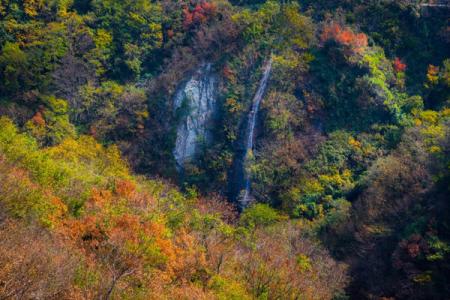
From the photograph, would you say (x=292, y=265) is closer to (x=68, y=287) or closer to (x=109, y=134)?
(x=68, y=287)

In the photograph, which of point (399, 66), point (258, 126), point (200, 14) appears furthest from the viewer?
point (200, 14)

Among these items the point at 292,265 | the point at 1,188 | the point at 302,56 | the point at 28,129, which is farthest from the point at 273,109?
the point at 1,188

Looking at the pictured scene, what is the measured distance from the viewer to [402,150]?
34312 millimetres

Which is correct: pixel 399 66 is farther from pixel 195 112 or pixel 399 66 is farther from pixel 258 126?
pixel 195 112

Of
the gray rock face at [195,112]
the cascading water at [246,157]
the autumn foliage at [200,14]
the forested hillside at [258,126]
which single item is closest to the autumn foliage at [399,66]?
the forested hillside at [258,126]

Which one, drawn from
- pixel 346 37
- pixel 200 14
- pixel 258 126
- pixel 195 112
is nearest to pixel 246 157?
pixel 258 126

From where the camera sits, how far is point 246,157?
40.2 m

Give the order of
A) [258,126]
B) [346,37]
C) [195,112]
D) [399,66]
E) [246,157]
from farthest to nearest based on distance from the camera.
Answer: [195,112] → [399,66] → [258,126] → [346,37] → [246,157]

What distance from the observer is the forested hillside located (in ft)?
87.0

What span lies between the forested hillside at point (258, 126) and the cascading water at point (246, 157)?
5.2 inches

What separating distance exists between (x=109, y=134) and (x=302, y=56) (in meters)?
19.1

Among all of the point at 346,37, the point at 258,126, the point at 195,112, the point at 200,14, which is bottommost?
the point at 195,112

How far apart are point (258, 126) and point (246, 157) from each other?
3096mm

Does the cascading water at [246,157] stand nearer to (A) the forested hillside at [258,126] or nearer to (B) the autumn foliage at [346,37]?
(A) the forested hillside at [258,126]
